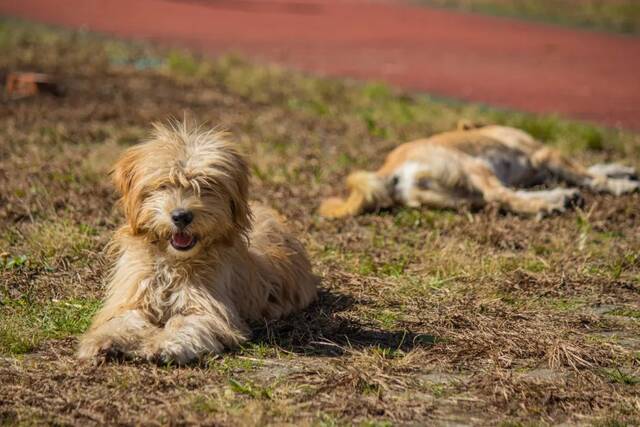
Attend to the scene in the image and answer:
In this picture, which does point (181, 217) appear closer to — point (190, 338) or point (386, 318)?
point (190, 338)

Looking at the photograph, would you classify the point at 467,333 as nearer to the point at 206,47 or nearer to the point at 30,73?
the point at 30,73

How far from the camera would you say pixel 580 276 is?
24.6ft

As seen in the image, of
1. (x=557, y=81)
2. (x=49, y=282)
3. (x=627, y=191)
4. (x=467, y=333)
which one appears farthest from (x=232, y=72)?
(x=467, y=333)

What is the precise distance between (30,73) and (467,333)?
10.6 metres

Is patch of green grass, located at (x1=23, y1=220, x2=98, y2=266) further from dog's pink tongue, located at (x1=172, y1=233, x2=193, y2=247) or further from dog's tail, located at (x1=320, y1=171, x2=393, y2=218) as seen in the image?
dog's tail, located at (x1=320, y1=171, x2=393, y2=218)

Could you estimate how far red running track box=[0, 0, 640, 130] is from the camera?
17969 millimetres

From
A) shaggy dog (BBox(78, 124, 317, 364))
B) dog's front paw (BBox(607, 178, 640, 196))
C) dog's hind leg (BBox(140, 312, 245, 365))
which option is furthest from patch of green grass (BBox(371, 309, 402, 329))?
dog's front paw (BBox(607, 178, 640, 196))

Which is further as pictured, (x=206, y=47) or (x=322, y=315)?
(x=206, y=47)

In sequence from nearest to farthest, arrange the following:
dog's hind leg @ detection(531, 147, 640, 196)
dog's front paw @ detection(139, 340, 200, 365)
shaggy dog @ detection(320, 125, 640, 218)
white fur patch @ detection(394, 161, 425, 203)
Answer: dog's front paw @ detection(139, 340, 200, 365) → shaggy dog @ detection(320, 125, 640, 218) → white fur patch @ detection(394, 161, 425, 203) → dog's hind leg @ detection(531, 147, 640, 196)

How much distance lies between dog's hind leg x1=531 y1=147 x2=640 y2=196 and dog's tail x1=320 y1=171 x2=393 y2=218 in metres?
2.19

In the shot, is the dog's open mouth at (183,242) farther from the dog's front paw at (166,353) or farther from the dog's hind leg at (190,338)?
the dog's front paw at (166,353)

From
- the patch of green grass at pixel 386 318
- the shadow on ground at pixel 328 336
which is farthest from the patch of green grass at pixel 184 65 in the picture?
the shadow on ground at pixel 328 336

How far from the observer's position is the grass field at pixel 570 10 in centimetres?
2744

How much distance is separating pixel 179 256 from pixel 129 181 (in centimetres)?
53
